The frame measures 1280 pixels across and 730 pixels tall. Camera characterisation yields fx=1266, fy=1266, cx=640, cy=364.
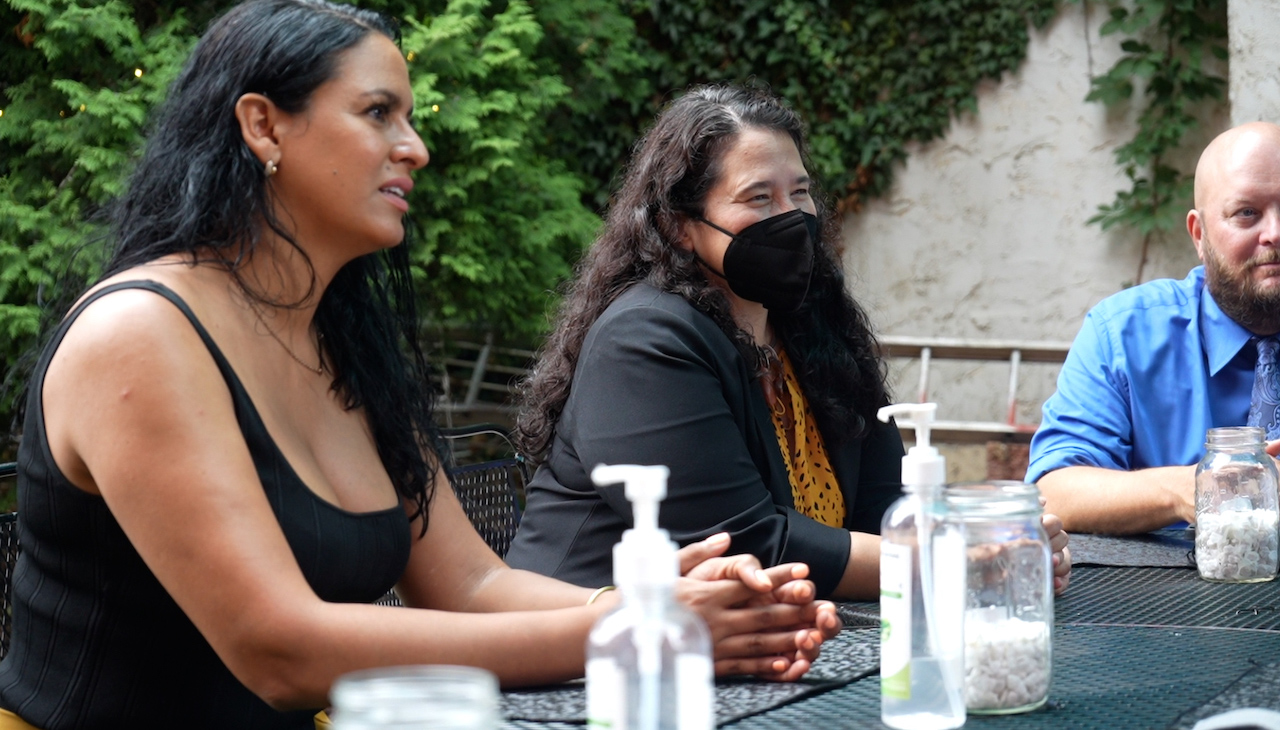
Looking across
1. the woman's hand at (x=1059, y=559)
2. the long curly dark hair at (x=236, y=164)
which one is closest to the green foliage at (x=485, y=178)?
the long curly dark hair at (x=236, y=164)

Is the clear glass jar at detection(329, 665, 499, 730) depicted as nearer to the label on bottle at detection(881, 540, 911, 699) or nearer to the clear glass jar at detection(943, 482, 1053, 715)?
the label on bottle at detection(881, 540, 911, 699)

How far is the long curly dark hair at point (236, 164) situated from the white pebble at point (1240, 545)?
1.17 metres

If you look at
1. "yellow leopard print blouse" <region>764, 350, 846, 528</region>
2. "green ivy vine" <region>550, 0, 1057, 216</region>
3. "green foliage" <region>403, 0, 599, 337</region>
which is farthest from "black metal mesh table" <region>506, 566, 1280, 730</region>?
"green ivy vine" <region>550, 0, 1057, 216</region>

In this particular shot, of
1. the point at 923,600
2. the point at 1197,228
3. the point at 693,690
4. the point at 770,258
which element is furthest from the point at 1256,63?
the point at 693,690

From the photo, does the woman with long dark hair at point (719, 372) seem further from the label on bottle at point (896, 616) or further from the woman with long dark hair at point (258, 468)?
the label on bottle at point (896, 616)

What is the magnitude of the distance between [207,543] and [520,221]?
4.26m

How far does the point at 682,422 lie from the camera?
190cm

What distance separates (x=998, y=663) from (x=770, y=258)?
3.68ft

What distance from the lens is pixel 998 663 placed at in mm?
1190

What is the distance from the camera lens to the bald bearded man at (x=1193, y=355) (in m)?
2.54

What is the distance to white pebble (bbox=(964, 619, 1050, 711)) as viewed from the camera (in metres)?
1.19

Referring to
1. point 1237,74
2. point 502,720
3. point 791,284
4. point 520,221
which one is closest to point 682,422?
point 791,284

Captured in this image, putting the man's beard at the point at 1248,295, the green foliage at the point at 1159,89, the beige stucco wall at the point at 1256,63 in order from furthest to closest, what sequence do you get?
the green foliage at the point at 1159,89 < the beige stucco wall at the point at 1256,63 < the man's beard at the point at 1248,295

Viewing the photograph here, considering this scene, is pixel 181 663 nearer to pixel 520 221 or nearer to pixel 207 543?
pixel 207 543
